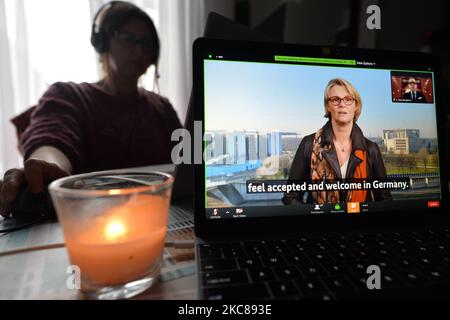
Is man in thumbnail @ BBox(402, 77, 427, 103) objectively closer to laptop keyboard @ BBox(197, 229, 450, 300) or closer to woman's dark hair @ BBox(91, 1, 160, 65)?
laptop keyboard @ BBox(197, 229, 450, 300)

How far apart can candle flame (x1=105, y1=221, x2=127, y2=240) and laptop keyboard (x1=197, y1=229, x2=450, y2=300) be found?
89mm

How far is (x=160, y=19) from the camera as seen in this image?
149 cm

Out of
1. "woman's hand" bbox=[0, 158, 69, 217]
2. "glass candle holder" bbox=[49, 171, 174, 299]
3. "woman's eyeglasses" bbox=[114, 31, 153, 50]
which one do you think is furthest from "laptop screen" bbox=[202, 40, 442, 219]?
"woman's eyeglasses" bbox=[114, 31, 153, 50]

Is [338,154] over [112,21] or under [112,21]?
under

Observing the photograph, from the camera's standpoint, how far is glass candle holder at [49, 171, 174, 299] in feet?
0.78

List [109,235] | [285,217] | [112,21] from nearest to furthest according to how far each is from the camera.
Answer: [109,235], [285,217], [112,21]

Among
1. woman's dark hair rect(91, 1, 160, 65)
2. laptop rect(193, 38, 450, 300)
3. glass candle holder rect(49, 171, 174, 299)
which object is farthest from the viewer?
woman's dark hair rect(91, 1, 160, 65)

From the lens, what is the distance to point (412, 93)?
1.53 ft

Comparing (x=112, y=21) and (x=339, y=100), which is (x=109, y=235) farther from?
(x=112, y=21)

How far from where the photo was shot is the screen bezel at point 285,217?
1.24 feet

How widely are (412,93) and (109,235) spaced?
52cm

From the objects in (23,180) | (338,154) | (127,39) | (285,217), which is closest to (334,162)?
(338,154)

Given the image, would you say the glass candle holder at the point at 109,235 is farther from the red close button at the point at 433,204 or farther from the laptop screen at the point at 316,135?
the red close button at the point at 433,204
